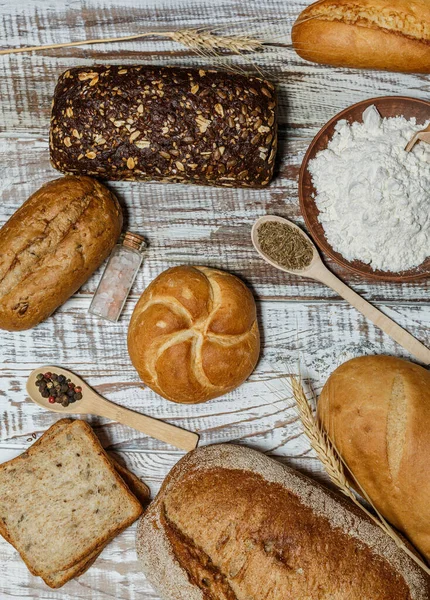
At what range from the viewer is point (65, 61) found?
6.97ft

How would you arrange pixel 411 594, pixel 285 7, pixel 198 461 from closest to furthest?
1. pixel 411 594
2. pixel 198 461
3. pixel 285 7

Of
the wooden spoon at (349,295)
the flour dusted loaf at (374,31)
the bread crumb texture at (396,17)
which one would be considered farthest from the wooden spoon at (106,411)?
the bread crumb texture at (396,17)

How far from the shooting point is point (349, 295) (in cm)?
209

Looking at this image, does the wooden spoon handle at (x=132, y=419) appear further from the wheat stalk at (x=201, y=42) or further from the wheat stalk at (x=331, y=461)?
the wheat stalk at (x=201, y=42)

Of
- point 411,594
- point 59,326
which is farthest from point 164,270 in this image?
point 411,594

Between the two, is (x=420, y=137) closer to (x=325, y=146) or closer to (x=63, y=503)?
(x=325, y=146)

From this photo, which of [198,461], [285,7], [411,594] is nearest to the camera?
[411,594]

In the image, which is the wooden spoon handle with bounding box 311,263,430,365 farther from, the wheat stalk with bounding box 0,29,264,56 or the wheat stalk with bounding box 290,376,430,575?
the wheat stalk with bounding box 0,29,264,56

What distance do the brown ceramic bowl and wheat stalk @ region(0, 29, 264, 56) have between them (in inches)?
14.7

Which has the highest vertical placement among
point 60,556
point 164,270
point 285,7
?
point 285,7

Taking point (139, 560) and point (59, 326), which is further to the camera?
point (59, 326)

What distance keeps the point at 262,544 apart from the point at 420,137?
133cm

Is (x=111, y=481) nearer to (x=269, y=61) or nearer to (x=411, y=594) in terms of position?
(x=411, y=594)

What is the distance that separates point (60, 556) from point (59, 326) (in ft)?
2.53
